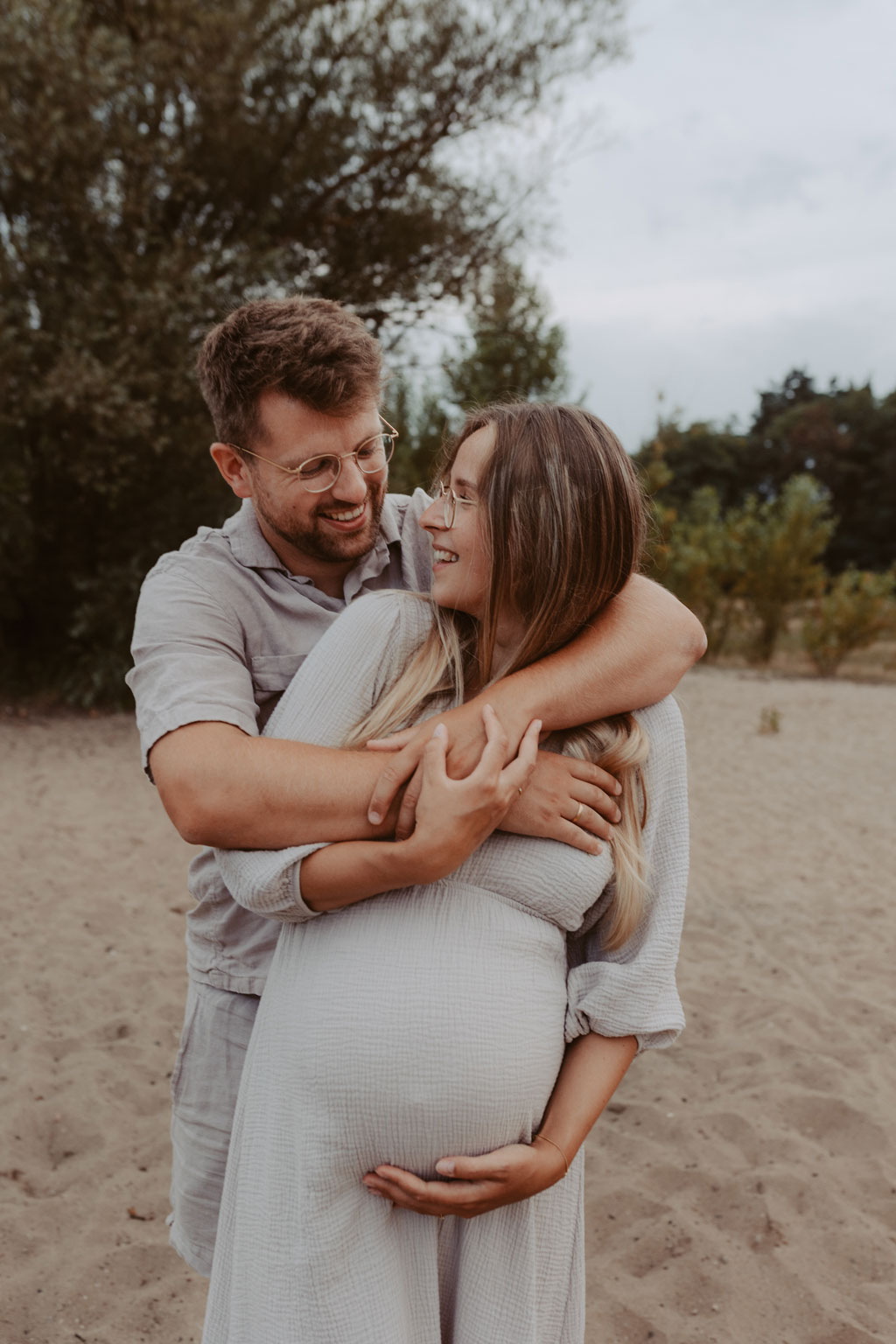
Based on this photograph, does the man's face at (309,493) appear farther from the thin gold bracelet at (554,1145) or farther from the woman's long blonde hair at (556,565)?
the thin gold bracelet at (554,1145)

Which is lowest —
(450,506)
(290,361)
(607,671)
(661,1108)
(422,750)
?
(661,1108)

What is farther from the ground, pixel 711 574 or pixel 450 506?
pixel 450 506

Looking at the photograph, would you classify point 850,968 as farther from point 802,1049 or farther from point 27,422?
point 27,422

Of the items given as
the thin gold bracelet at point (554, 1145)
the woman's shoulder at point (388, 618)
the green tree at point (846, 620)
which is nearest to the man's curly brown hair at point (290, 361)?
the woman's shoulder at point (388, 618)

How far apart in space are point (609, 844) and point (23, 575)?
10.6 meters

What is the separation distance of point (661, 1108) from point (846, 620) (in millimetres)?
14048

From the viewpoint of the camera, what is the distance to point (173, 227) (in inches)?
410

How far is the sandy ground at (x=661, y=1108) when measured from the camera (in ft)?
9.68

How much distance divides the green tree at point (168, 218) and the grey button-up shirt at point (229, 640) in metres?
7.77

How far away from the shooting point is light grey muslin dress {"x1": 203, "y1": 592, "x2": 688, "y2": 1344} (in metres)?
1.39

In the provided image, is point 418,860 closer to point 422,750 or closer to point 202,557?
point 422,750

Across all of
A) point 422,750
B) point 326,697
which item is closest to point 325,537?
point 326,697

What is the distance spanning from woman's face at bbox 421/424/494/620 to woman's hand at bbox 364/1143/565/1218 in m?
0.85

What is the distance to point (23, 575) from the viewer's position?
10.9 metres
